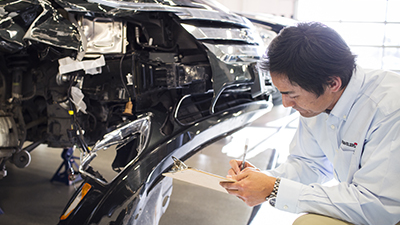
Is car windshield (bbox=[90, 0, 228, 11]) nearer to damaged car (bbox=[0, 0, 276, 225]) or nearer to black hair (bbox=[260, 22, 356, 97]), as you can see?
damaged car (bbox=[0, 0, 276, 225])

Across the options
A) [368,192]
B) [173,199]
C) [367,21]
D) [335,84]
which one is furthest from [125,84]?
[367,21]

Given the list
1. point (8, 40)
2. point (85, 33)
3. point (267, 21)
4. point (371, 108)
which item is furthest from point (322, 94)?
point (267, 21)

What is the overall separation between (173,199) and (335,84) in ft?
5.81

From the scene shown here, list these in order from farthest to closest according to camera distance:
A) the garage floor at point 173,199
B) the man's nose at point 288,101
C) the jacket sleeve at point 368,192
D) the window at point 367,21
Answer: the window at point 367,21 < the garage floor at point 173,199 < the man's nose at point 288,101 < the jacket sleeve at point 368,192

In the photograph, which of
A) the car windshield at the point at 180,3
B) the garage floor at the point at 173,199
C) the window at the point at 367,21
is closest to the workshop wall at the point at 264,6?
the window at the point at 367,21

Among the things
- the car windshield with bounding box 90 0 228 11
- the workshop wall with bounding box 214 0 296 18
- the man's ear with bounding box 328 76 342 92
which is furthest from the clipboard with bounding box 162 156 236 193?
the workshop wall with bounding box 214 0 296 18

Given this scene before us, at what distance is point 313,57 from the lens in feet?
3.29

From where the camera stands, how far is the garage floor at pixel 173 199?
2.17m

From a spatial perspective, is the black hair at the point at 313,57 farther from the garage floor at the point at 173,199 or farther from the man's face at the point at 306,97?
the garage floor at the point at 173,199

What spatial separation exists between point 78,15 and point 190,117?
0.90m

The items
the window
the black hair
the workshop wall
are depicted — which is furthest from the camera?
the workshop wall

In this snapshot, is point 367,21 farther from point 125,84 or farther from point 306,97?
point 306,97

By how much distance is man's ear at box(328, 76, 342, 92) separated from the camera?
3.44 feet

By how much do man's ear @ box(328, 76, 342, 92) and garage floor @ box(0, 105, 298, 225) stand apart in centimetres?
134
